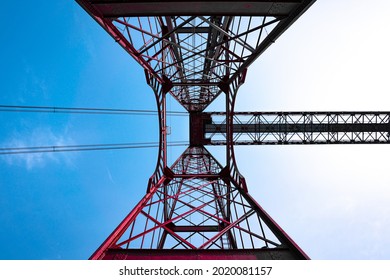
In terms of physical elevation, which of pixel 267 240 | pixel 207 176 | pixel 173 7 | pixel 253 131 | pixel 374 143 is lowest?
pixel 267 240

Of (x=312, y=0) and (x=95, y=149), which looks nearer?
(x=312, y=0)

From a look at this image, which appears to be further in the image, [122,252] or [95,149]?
[95,149]

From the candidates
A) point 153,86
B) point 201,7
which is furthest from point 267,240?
point 153,86

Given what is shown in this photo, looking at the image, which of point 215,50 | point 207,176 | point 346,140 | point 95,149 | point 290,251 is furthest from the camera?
point 346,140

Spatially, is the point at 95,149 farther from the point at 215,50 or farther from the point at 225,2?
the point at 225,2

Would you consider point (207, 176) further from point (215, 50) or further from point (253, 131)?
point (253, 131)

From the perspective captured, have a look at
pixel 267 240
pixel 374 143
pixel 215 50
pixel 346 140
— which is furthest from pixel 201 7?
pixel 374 143

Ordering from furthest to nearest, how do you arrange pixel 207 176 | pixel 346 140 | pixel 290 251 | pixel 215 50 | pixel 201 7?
pixel 346 140 → pixel 207 176 → pixel 215 50 → pixel 201 7 → pixel 290 251

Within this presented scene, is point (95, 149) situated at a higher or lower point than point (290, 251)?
higher

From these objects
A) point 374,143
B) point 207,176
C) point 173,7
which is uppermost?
point 173,7
